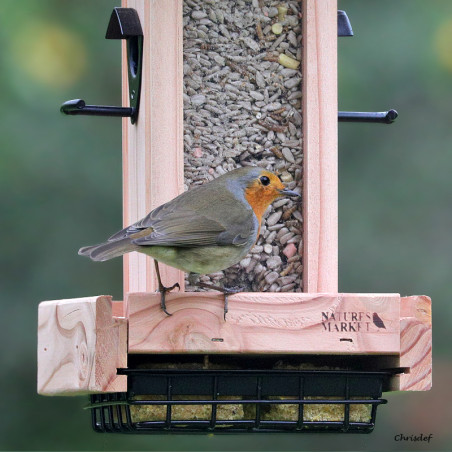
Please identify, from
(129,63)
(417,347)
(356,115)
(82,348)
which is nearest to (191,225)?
(82,348)

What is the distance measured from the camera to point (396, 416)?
7.98m

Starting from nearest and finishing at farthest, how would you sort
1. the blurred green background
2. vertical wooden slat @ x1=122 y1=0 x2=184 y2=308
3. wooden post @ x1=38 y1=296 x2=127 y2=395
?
wooden post @ x1=38 y1=296 x2=127 y2=395 < vertical wooden slat @ x1=122 y1=0 x2=184 y2=308 < the blurred green background

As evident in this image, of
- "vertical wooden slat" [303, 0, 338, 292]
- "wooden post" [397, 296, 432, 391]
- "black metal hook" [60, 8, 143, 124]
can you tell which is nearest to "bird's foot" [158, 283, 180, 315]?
"vertical wooden slat" [303, 0, 338, 292]

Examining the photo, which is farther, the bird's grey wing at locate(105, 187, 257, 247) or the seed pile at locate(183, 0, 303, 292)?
the seed pile at locate(183, 0, 303, 292)

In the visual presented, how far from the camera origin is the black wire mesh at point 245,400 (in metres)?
4.34

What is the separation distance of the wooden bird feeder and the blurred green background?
3115 millimetres

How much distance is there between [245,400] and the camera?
4.37 m

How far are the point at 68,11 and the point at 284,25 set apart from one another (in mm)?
3698

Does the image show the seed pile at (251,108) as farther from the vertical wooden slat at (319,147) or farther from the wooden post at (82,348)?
the wooden post at (82,348)

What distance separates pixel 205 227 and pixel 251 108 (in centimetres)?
65

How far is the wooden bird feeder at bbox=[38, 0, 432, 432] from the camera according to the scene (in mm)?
4207

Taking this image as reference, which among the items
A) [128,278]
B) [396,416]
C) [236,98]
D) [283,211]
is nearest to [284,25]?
[236,98]

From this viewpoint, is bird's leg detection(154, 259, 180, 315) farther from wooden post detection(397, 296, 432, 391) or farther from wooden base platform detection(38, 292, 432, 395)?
wooden post detection(397, 296, 432, 391)

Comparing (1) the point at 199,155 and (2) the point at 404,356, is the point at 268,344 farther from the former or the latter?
(1) the point at 199,155
